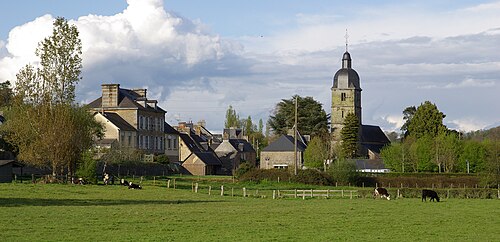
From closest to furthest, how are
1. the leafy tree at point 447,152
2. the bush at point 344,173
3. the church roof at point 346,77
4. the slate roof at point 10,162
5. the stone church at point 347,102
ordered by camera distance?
the slate roof at point 10,162 < the bush at point 344,173 < the leafy tree at point 447,152 < the stone church at point 347,102 < the church roof at point 346,77

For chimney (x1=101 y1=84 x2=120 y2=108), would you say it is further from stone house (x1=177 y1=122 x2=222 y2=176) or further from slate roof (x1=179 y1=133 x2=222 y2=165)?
slate roof (x1=179 y1=133 x2=222 y2=165)

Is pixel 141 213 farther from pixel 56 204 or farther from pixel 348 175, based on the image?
pixel 348 175

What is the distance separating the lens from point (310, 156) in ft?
351

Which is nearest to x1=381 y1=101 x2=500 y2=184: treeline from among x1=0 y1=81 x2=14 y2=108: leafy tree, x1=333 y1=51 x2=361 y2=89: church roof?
x1=333 y1=51 x2=361 y2=89: church roof

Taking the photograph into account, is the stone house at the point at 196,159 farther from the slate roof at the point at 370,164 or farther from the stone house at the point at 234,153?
the slate roof at the point at 370,164

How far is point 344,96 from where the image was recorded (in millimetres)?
129125

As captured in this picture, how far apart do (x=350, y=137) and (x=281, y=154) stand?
10245 mm

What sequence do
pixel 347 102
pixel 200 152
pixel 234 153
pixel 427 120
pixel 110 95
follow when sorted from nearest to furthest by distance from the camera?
pixel 110 95 → pixel 200 152 → pixel 427 120 → pixel 234 153 → pixel 347 102

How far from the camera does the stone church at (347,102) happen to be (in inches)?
5037

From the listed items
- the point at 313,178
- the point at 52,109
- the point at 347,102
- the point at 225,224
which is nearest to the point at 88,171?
the point at 52,109

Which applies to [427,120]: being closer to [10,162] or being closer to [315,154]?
[315,154]

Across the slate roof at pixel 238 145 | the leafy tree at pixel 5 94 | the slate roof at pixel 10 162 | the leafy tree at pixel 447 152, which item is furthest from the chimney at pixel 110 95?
the leafy tree at pixel 447 152

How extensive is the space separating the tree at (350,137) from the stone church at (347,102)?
8138 mm

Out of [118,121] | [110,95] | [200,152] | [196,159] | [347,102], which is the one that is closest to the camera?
[118,121]
